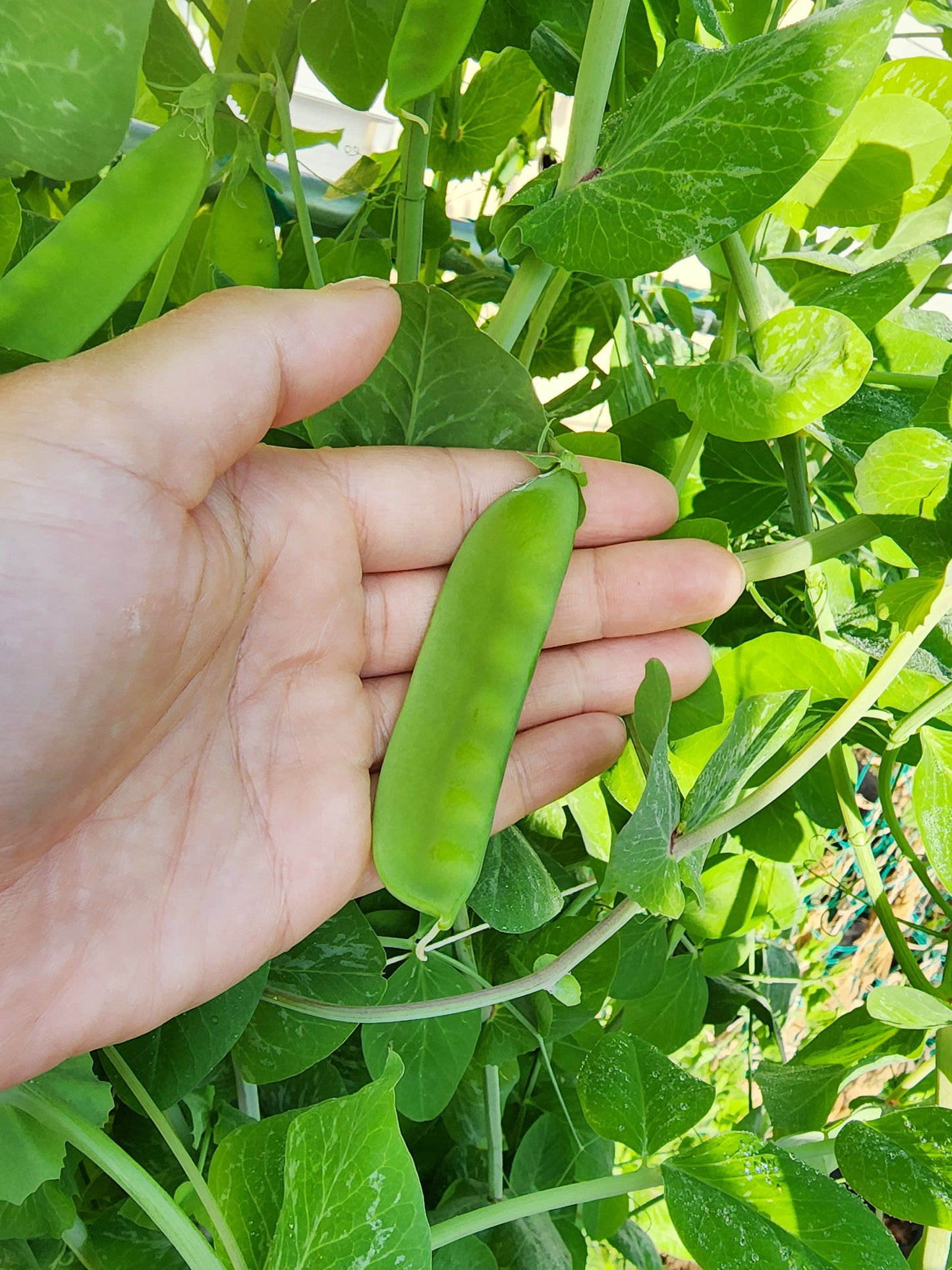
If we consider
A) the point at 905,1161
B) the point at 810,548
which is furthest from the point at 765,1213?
the point at 810,548

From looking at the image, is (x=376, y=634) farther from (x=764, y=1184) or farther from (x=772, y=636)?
(x=764, y=1184)

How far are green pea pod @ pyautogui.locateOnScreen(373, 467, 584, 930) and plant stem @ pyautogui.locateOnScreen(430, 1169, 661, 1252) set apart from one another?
0.55ft

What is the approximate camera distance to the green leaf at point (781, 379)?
21.7 inches

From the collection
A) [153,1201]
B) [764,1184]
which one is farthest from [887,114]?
[153,1201]

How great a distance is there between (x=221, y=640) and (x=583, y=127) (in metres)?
0.38

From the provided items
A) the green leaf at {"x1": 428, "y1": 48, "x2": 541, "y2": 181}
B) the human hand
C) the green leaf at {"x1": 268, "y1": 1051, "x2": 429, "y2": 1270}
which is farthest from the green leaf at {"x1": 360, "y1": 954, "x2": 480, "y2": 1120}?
the green leaf at {"x1": 428, "y1": 48, "x2": 541, "y2": 181}

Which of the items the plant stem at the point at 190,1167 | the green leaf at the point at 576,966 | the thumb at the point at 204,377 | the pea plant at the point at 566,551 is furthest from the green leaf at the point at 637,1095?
the thumb at the point at 204,377

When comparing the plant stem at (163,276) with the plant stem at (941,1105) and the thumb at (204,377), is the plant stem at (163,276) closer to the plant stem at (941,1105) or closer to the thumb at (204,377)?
the thumb at (204,377)

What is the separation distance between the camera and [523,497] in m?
0.68

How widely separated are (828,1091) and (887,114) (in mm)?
643

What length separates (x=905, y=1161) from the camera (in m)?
0.56

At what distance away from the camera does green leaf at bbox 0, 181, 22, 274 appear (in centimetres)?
53

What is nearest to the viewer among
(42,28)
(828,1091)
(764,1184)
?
(42,28)

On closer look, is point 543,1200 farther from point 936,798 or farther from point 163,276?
point 163,276
